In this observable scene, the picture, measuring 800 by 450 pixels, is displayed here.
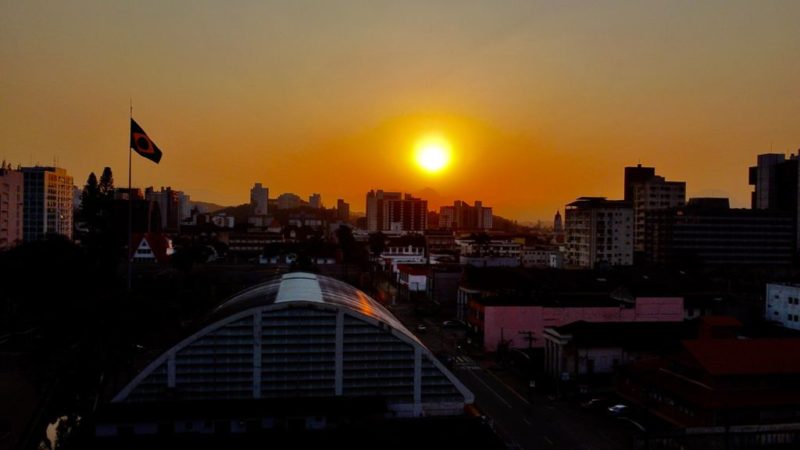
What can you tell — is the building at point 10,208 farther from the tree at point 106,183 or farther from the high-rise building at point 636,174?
the high-rise building at point 636,174

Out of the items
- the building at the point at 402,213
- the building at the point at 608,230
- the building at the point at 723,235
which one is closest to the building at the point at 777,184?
the building at the point at 723,235

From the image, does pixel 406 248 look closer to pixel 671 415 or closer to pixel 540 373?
pixel 540 373

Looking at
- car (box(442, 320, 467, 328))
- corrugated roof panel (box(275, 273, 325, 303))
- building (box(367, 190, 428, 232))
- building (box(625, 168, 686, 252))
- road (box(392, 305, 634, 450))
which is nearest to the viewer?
corrugated roof panel (box(275, 273, 325, 303))

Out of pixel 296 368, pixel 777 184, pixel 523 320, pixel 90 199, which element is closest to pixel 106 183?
pixel 90 199

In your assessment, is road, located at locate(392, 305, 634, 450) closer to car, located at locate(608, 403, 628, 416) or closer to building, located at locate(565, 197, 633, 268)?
car, located at locate(608, 403, 628, 416)

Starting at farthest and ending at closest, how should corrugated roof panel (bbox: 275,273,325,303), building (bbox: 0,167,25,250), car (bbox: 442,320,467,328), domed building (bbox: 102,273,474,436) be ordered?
building (bbox: 0,167,25,250)
car (bbox: 442,320,467,328)
corrugated roof panel (bbox: 275,273,325,303)
domed building (bbox: 102,273,474,436)

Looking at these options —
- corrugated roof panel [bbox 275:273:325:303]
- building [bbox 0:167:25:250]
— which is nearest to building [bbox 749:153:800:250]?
corrugated roof panel [bbox 275:273:325:303]

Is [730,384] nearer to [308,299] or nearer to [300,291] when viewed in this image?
[308,299]
